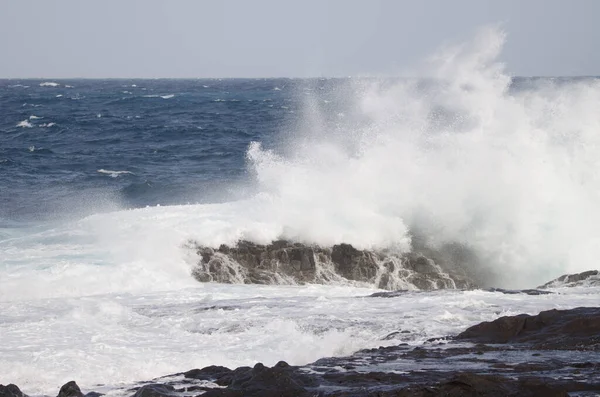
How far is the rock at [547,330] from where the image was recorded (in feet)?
30.5

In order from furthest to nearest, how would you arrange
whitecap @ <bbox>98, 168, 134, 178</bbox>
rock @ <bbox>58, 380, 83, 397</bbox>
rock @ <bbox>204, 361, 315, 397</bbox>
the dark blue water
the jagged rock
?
whitecap @ <bbox>98, 168, 134, 178</bbox> → the dark blue water → the jagged rock → rock @ <bbox>58, 380, 83, 397</bbox> → rock @ <bbox>204, 361, 315, 397</bbox>

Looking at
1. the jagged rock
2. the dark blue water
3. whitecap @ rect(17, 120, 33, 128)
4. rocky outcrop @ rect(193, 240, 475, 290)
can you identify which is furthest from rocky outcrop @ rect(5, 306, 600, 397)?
whitecap @ rect(17, 120, 33, 128)

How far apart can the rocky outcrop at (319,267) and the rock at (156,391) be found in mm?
7567

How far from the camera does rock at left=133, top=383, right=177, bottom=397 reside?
25.4 feet

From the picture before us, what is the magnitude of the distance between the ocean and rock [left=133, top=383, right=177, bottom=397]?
34.6 inches

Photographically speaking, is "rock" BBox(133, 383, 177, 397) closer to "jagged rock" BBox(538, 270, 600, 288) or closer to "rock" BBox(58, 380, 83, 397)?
"rock" BBox(58, 380, 83, 397)

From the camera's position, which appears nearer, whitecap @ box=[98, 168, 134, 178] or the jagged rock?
the jagged rock

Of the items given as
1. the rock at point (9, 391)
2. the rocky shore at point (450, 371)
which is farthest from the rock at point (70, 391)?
the rock at point (9, 391)

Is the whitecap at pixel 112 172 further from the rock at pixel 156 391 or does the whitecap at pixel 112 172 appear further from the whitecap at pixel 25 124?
the rock at pixel 156 391

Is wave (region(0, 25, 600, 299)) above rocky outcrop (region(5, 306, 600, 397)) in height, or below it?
above

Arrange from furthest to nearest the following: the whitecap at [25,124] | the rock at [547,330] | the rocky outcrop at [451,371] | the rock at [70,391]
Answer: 1. the whitecap at [25,124]
2. the rock at [547,330]
3. the rock at [70,391]
4. the rocky outcrop at [451,371]

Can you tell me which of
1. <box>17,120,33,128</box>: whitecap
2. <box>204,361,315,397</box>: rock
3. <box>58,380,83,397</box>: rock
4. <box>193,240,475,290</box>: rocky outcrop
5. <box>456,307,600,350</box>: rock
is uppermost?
<box>17,120,33,128</box>: whitecap

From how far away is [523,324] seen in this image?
9.92 meters

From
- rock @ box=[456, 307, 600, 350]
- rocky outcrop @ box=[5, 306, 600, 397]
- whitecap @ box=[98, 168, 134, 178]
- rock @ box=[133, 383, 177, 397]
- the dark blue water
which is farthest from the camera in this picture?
whitecap @ box=[98, 168, 134, 178]
